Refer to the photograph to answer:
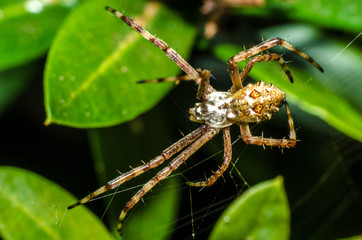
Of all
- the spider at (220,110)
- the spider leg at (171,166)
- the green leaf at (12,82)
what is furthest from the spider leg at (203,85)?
the green leaf at (12,82)

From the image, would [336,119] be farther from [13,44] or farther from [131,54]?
[13,44]

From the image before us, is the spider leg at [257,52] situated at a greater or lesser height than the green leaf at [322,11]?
lesser

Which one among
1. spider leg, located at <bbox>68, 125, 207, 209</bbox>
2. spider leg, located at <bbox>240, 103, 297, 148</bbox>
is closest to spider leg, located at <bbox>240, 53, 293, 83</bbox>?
spider leg, located at <bbox>240, 103, 297, 148</bbox>

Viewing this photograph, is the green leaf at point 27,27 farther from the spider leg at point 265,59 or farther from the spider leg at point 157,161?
the spider leg at point 265,59

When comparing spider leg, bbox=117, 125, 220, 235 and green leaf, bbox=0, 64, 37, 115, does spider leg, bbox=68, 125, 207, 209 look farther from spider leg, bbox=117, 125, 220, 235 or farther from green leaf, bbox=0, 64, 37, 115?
green leaf, bbox=0, 64, 37, 115

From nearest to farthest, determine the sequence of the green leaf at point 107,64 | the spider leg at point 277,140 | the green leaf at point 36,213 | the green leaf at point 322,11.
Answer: the green leaf at point 36,213 → the green leaf at point 107,64 → the green leaf at point 322,11 → the spider leg at point 277,140

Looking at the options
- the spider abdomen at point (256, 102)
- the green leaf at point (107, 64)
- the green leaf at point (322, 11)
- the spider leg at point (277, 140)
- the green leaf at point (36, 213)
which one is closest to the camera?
the green leaf at point (36, 213)

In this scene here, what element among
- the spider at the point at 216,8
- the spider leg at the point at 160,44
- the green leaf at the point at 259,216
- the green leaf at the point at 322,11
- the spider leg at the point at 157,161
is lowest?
the spider leg at the point at 157,161
